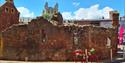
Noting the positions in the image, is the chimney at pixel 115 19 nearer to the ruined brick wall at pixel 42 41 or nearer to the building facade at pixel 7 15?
the ruined brick wall at pixel 42 41

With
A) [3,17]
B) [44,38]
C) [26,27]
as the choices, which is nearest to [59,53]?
[44,38]

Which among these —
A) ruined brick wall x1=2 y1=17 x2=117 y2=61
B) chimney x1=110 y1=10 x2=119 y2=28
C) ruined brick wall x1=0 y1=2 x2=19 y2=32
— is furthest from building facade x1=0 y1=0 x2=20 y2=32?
chimney x1=110 y1=10 x2=119 y2=28

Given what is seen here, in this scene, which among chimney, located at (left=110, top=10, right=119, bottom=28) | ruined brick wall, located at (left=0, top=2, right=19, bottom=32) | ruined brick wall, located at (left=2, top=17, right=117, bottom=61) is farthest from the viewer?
ruined brick wall, located at (left=0, top=2, right=19, bottom=32)

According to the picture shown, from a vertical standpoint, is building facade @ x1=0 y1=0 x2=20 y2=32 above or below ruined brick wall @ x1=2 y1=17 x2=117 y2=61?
above

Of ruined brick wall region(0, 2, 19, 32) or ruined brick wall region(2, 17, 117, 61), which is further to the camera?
ruined brick wall region(0, 2, 19, 32)

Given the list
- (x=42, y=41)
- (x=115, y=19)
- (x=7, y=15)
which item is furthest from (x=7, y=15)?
(x=115, y=19)

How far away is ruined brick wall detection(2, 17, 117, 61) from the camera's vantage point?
29656 millimetres

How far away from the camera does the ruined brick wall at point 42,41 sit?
97.3ft

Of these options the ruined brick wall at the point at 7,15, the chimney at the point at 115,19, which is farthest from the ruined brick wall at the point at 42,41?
the ruined brick wall at the point at 7,15

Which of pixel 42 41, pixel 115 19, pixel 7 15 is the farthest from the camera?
pixel 7 15

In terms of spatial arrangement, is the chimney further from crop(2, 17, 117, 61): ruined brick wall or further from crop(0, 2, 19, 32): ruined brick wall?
crop(0, 2, 19, 32): ruined brick wall

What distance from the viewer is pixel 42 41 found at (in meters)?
29.7

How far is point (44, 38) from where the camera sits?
2980cm

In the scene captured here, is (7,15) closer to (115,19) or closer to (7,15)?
(7,15)
